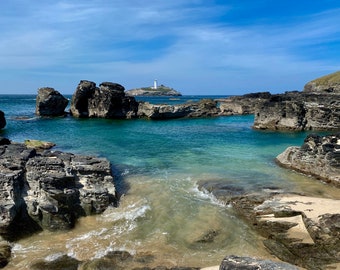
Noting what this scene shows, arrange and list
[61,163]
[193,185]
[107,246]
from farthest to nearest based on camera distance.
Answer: [193,185] → [61,163] → [107,246]

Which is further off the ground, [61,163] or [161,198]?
[61,163]

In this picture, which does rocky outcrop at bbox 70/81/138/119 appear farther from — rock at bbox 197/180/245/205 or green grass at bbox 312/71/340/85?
green grass at bbox 312/71/340/85

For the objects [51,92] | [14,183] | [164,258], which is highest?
[51,92]

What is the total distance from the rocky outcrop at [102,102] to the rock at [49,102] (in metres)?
3.26

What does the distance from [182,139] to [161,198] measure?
23.2m

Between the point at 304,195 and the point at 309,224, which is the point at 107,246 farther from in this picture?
the point at 304,195

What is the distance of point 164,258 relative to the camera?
11.7 meters

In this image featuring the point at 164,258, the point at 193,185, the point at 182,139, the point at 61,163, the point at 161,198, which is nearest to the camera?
the point at 164,258

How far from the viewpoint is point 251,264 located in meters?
8.30

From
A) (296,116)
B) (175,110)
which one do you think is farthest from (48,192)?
(175,110)

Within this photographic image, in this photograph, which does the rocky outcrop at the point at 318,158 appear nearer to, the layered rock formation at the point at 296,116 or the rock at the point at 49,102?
the layered rock formation at the point at 296,116

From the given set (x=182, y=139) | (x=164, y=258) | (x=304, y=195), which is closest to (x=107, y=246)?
(x=164, y=258)

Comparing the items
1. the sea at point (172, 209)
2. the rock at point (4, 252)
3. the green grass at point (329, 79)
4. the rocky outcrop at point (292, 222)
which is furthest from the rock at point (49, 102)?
the green grass at point (329, 79)

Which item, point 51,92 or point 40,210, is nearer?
point 40,210
